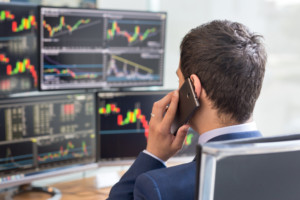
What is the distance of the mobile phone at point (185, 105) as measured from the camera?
1049 mm

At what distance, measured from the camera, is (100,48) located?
6.28 feet

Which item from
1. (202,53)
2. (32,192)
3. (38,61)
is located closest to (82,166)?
(32,192)

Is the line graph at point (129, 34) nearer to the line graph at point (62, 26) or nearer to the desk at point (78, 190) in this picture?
the line graph at point (62, 26)

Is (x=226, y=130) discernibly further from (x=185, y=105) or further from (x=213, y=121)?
(x=185, y=105)

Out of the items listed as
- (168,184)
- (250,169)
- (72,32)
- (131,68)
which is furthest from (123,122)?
(250,169)

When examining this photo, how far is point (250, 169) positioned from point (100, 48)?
1.31m

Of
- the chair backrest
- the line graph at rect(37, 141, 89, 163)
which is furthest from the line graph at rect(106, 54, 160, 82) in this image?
the chair backrest

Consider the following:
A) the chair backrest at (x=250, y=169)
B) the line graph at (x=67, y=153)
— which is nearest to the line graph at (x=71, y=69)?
the line graph at (x=67, y=153)

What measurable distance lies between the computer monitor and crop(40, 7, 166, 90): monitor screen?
0.04 metres

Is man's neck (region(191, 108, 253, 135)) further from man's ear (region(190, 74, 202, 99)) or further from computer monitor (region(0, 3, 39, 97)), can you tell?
computer monitor (region(0, 3, 39, 97))

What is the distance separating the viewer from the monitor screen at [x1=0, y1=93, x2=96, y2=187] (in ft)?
5.62

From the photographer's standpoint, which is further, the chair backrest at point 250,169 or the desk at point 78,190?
the desk at point 78,190

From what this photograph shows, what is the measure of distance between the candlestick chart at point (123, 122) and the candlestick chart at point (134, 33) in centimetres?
25

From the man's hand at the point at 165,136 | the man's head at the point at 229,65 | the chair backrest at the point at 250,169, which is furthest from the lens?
the man's hand at the point at 165,136
